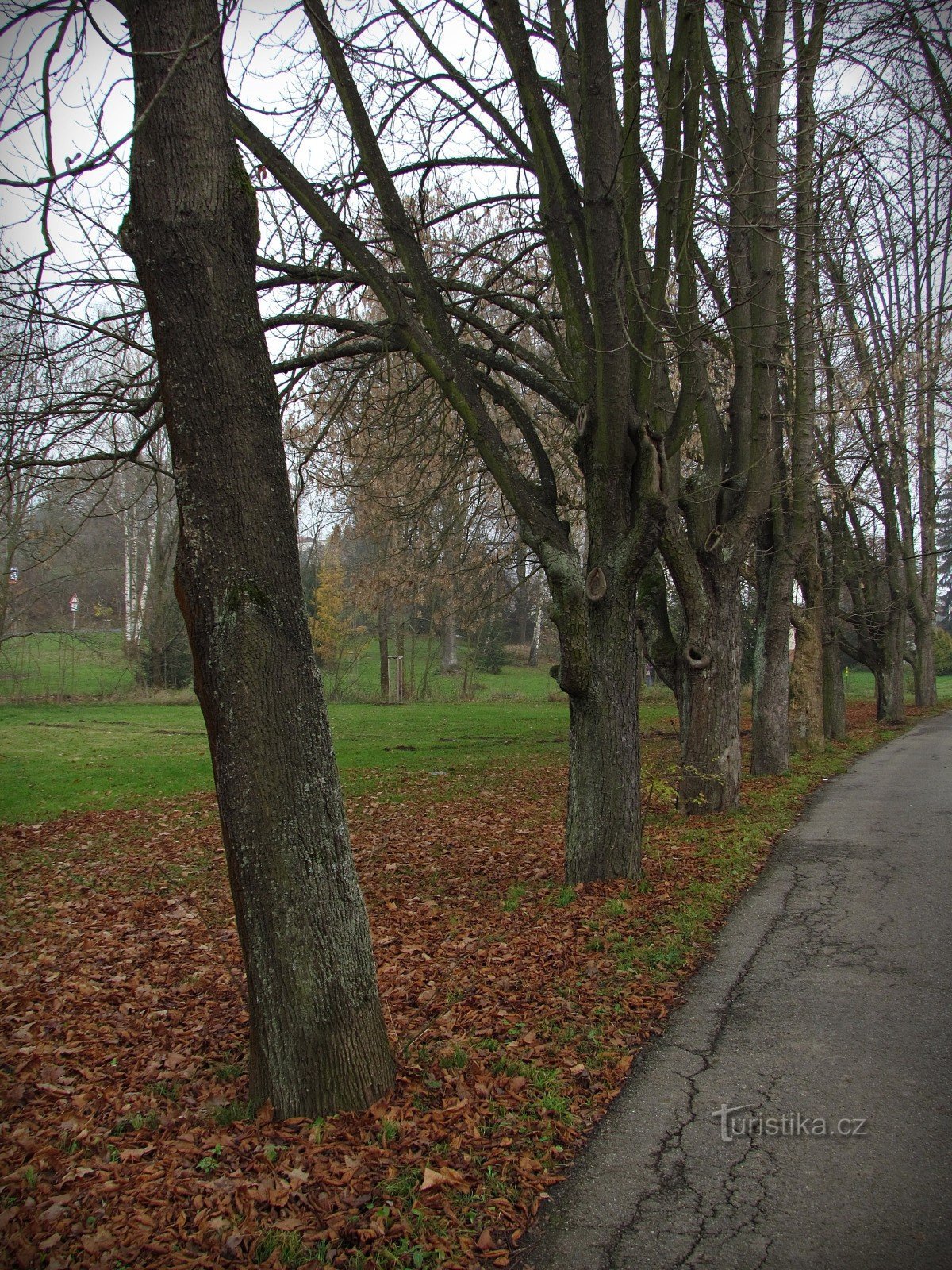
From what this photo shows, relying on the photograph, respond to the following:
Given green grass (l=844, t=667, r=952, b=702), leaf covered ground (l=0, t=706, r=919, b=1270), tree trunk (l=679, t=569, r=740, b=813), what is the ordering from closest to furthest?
leaf covered ground (l=0, t=706, r=919, b=1270)
tree trunk (l=679, t=569, r=740, b=813)
green grass (l=844, t=667, r=952, b=702)

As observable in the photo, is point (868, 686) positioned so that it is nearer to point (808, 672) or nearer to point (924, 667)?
point (924, 667)

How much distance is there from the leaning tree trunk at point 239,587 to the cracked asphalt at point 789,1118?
1263mm

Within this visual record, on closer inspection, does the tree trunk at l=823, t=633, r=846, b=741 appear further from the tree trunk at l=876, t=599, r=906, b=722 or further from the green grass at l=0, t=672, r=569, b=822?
the green grass at l=0, t=672, r=569, b=822

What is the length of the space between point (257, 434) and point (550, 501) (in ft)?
13.3

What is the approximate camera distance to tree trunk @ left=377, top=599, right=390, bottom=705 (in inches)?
1291

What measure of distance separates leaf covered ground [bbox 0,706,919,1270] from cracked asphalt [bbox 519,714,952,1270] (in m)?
0.23

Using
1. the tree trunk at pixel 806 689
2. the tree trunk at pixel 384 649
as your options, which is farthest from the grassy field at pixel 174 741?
the tree trunk at pixel 806 689

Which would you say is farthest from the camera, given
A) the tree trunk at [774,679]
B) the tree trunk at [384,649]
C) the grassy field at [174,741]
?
the tree trunk at [384,649]

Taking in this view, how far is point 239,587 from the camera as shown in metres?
3.69

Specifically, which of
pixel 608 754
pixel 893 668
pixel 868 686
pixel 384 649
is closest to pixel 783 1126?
pixel 608 754

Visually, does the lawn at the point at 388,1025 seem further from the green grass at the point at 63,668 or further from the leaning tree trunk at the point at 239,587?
the green grass at the point at 63,668

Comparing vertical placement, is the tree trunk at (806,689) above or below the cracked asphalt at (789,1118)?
above

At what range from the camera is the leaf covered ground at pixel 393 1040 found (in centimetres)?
307

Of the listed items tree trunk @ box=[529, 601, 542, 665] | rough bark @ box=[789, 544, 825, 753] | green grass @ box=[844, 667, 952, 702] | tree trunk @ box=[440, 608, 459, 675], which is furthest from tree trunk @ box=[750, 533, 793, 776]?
tree trunk @ box=[529, 601, 542, 665]
